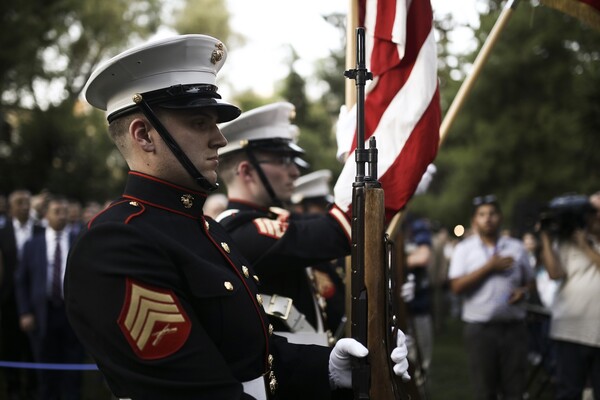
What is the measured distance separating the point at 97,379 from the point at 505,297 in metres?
4.75

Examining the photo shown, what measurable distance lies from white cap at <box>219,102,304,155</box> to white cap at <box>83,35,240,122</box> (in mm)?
1489

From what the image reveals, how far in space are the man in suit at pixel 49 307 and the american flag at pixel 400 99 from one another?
494 cm

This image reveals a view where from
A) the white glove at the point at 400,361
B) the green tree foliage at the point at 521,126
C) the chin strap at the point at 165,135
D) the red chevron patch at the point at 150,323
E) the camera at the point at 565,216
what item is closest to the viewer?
the red chevron patch at the point at 150,323

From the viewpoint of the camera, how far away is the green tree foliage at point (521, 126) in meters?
19.1

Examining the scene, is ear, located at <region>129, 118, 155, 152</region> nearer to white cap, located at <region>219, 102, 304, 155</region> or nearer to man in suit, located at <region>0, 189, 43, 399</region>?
white cap, located at <region>219, 102, 304, 155</region>

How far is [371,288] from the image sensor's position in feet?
8.37

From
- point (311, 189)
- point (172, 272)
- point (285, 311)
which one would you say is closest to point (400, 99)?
point (285, 311)

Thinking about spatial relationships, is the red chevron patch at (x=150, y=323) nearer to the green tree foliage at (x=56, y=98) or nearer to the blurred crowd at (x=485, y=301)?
the blurred crowd at (x=485, y=301)

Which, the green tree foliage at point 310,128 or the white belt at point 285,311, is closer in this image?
the white belt at point 285,311

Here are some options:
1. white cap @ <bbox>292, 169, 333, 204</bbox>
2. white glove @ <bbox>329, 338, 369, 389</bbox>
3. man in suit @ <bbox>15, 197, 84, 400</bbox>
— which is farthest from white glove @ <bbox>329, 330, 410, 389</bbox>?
white cap @ <bbox>292, 169, 333, 204</bbox>

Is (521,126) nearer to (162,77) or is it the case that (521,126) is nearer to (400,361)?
(400,361)

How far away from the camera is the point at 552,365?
28.0ft

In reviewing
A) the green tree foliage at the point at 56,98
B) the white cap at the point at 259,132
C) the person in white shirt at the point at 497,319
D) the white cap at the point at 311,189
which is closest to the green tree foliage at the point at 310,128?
the green tree foliage at the point at 56,98

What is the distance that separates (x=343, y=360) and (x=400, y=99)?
1.37 metres
